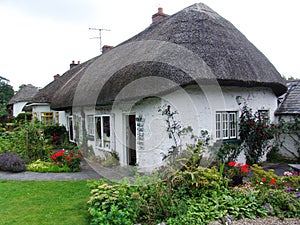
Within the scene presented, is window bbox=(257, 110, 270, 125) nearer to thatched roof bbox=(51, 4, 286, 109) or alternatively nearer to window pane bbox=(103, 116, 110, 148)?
thatched roof bbox=(51, 4, 286, 109)

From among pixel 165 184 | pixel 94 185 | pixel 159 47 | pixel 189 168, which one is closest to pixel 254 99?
pixel 159 47

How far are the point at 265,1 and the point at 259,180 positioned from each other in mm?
7335

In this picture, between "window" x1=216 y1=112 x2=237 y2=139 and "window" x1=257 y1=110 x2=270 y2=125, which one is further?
"window" x1=257 y1=110 x2=270 y2=125

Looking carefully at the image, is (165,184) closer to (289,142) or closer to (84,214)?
(84,214)

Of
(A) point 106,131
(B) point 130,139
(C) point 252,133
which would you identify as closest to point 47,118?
(A) point 106,131

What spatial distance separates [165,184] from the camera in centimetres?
518

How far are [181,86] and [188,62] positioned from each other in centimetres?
72

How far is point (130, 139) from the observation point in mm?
8867

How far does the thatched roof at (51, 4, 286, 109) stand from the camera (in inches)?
264

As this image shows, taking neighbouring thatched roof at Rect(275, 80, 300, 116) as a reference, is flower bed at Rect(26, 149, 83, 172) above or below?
below

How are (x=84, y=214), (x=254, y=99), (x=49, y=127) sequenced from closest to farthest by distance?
1. (x=84, y=214)
2. (x=254, y=99)
3. (x=49, y=127)

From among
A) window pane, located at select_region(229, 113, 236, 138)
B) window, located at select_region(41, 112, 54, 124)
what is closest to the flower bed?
window pane, located at select_region(229, 113, 236, 138)

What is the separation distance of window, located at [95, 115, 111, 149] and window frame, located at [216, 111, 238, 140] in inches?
159

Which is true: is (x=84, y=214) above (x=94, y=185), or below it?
below
